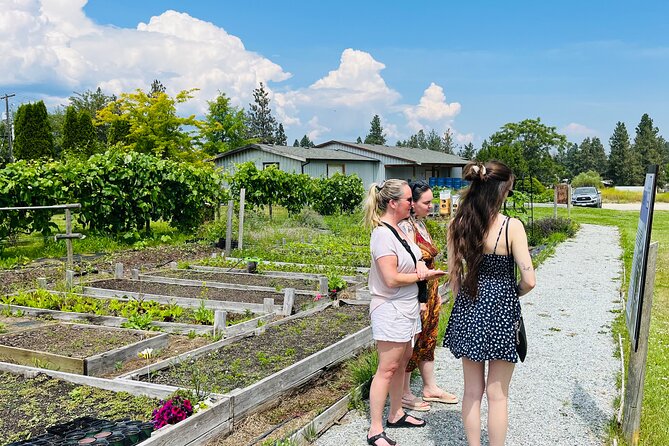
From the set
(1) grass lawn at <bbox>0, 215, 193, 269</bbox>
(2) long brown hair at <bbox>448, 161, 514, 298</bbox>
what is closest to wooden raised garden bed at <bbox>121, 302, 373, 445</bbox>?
(2) long brown hair at <bbox>448, 161, 514, 298</bbox>

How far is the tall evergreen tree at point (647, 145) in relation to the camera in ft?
263

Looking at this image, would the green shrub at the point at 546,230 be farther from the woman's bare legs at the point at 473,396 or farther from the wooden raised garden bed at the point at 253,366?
the woman's bare legs at the point at 473,396

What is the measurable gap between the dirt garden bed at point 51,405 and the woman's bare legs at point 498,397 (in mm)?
2210

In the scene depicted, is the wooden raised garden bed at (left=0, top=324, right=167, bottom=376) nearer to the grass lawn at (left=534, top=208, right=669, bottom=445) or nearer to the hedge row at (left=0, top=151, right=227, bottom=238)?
the grass lawn at (left=534, top=208, right=669, bottom=445)

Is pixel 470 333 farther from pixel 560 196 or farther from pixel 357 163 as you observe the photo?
pixel 357 163

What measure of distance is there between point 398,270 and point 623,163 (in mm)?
85325

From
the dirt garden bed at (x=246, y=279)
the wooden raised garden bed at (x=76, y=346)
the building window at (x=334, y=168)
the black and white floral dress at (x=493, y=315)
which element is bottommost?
the dirt garden bed at (x=246, y=279)

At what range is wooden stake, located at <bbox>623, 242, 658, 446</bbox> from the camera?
3691 millimetres

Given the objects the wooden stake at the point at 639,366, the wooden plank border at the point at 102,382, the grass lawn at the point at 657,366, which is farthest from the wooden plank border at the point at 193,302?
the wooden stake at the point at 639,366

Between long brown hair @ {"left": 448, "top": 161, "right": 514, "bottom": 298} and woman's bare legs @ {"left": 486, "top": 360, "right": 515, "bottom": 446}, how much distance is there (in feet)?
1.41

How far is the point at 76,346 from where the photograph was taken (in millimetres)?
5789

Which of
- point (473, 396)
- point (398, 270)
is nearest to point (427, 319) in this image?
point (398, 270)

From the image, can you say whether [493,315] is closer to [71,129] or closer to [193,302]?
[193,302]

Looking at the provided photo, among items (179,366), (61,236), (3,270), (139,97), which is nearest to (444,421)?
(179,366)
